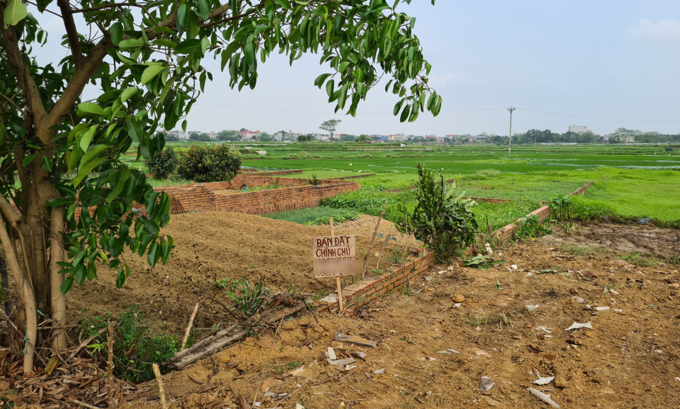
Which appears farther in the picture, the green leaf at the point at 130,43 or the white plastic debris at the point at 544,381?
the white plastic debris at the point at 544,381

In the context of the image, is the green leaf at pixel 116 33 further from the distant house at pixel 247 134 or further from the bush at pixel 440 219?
the distant house at pixel 247 134

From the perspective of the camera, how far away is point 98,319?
3268 millimetres

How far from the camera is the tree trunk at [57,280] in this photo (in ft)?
9.11

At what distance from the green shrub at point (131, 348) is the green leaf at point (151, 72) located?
7.11 ft

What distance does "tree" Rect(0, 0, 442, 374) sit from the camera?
1.72 m

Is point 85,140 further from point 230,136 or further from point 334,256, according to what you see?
point 230,136

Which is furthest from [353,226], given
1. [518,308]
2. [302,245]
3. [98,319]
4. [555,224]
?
[98,319]

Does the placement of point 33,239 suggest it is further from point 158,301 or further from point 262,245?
point 262,245

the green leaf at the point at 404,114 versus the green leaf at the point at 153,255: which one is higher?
the green leaf at the point at 404,114

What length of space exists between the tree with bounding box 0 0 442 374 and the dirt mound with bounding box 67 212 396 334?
1063 millimetres

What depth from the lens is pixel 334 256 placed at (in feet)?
13.5

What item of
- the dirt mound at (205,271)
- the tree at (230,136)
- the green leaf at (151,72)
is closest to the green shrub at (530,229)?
the dirt mound at (205,271)

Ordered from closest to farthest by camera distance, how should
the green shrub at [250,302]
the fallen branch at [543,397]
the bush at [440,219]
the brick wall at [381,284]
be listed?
the fallen branch at [543,397] → the green shrub at [250,302] → the brick wall at [381,284] → the bush at [440,219]

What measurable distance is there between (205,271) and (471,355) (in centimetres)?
333
